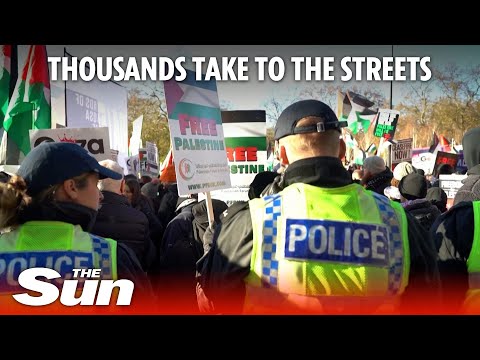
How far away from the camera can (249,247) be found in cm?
226

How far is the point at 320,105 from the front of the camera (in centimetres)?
245

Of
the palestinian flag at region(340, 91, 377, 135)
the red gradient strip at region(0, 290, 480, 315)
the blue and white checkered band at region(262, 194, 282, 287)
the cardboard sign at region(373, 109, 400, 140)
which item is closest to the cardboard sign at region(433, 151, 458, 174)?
the cardboard sign at region(373, 109, 400, 140)

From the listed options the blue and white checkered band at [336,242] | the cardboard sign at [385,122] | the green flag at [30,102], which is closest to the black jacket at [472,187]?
the blue and white checkered band at [336,242]

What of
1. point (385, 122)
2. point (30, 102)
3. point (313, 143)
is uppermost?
point (385, 122)

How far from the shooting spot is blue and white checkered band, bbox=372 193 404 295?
7.43 ft

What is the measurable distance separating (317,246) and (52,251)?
1045mm

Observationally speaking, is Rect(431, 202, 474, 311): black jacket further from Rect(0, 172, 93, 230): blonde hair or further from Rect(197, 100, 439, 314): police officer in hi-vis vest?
Rect(0, 172, 93, 230): blonde hair

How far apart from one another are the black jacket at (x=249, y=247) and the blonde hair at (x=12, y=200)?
2.69 feet

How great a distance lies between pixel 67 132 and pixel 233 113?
1.61 metres

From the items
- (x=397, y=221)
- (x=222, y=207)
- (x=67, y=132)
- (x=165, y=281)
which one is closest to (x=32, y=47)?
(x=67, y=132)

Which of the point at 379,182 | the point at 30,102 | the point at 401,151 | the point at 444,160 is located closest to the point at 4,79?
the point at 30,102

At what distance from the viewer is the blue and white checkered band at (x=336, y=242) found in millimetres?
2205

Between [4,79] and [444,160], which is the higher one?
[4,79]

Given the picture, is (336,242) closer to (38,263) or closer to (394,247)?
(394,247)
